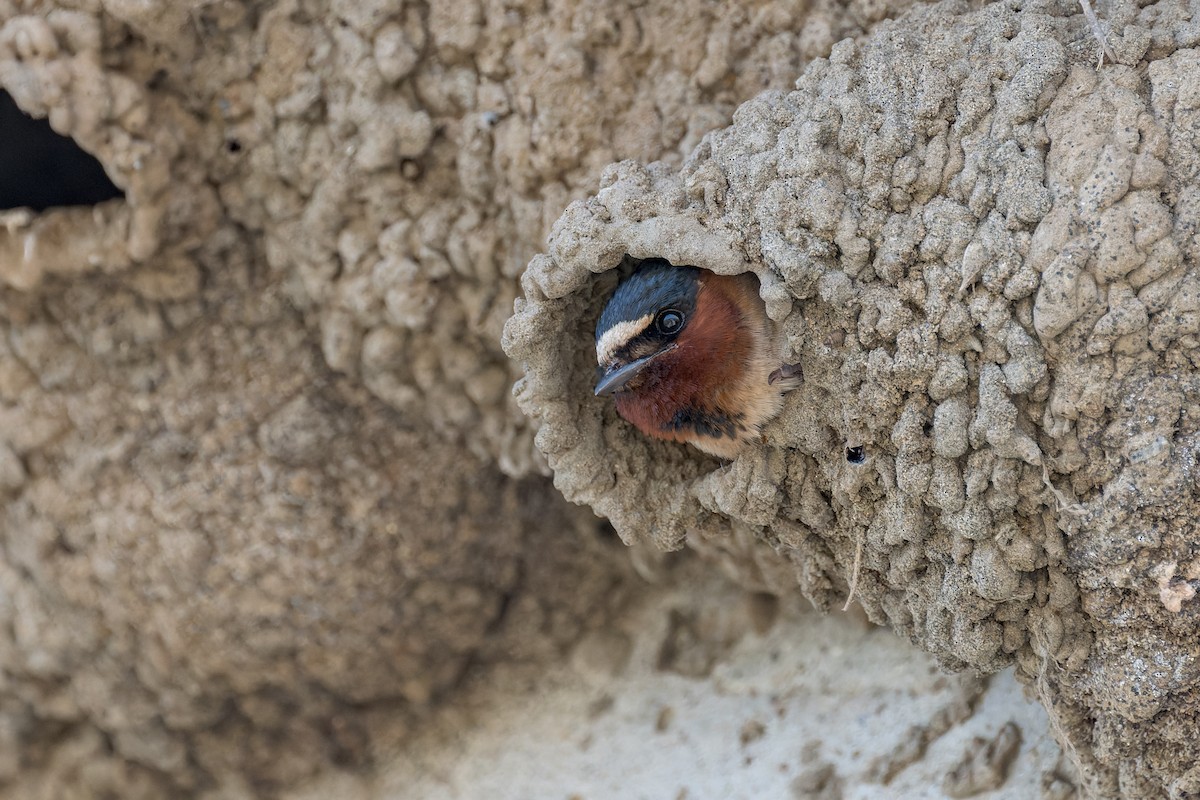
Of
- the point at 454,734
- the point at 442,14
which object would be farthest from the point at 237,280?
the point at 454,734

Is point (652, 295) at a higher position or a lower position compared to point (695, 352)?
higher

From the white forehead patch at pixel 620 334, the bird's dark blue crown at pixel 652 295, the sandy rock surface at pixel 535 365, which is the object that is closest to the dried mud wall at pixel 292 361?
the sandy rock surface at pixel 535 365

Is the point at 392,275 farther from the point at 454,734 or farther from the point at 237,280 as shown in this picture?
the point at 454,734

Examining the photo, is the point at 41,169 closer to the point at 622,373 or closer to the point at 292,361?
the point at 292,361

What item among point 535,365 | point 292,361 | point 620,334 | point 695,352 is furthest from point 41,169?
point 695,352

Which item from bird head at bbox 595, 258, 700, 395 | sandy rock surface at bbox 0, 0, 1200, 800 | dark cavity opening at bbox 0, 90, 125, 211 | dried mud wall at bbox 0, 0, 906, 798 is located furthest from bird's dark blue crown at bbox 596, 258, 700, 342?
dark cavity opening at bbox 0, 90, 125, 211

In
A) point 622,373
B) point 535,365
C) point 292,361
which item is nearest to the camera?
point 622,373
